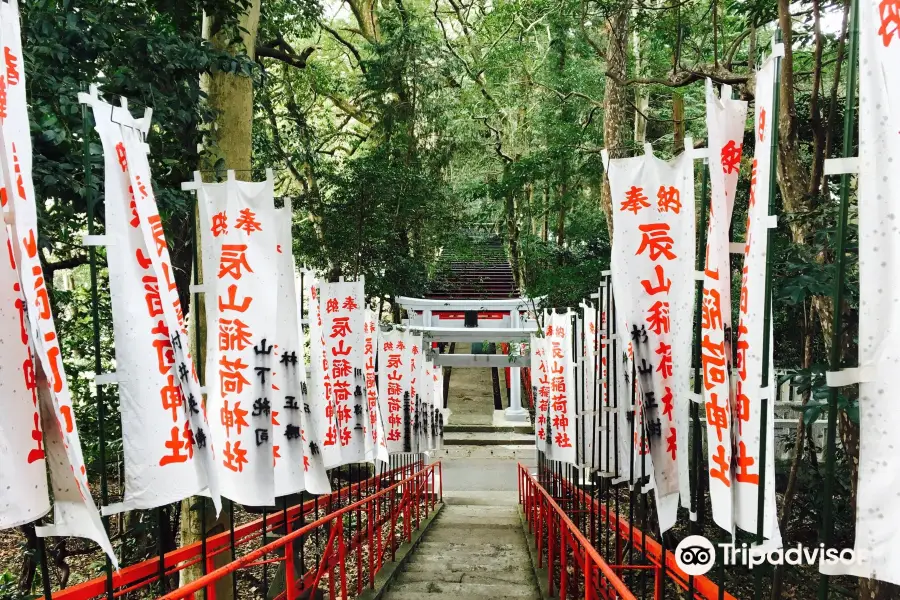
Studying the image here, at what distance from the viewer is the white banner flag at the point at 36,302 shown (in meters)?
2.28

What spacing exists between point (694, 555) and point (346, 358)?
4806 millimetres

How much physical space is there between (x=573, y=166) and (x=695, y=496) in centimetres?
802

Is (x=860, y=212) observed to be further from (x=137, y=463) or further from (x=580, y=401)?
(x=580, y=401)

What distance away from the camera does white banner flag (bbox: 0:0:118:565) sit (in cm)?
228

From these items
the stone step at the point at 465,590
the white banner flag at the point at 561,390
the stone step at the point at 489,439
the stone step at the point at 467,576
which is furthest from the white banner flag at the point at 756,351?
the stone step at the point at 489,439

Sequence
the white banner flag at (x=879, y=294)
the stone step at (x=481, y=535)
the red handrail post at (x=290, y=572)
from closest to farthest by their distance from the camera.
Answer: the white banner flag at (x=879, y=294)
the red handrail post at (x=290, y=572)
the stone step at (x=481, y=535)

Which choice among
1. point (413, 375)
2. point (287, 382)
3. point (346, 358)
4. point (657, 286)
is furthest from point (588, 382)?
point (413, 375)

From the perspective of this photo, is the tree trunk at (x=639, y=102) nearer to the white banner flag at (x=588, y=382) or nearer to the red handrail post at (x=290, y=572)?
the white banner flag at (x=588, y=382)

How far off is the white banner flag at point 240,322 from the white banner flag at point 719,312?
2.90 metres

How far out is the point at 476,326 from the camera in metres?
16.9

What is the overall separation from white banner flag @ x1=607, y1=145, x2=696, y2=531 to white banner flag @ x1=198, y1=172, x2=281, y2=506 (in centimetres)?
236

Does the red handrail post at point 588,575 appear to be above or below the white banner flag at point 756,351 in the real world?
below

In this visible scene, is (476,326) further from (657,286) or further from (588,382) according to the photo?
(657,286)

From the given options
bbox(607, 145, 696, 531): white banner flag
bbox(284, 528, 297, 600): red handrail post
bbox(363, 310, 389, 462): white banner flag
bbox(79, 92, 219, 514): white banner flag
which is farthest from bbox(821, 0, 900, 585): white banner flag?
bbox(363, 310, 389, 462): white banner flag
